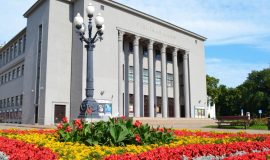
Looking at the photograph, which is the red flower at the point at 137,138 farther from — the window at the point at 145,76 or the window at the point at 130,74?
the window at the point at 145,76

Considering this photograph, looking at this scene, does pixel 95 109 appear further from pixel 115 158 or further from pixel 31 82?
pixel 31 82

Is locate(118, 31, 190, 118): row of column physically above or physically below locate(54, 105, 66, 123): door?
above

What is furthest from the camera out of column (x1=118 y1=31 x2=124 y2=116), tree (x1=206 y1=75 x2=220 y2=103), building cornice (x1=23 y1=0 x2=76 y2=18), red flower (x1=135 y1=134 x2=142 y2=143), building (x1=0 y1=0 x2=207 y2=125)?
tree (x1=206 y1=75 x2=220 y2=103)

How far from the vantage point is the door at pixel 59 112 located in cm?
3219

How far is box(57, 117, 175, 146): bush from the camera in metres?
7.42

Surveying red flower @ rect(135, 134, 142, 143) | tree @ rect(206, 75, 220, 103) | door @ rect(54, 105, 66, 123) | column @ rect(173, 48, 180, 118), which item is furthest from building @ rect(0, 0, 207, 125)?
red flower @ rect(135, 134, 142, 143)

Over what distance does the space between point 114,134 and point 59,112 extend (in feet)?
86.5

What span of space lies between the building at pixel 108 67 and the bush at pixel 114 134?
76.5ft

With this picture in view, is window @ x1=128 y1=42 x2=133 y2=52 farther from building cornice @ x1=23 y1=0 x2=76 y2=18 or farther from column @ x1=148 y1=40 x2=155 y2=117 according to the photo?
building cornice @ x1=23 y1=0 x2=76 y2=18

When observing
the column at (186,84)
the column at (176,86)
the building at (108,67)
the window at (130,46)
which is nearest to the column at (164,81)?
the building at (108,67)

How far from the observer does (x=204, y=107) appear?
151ft

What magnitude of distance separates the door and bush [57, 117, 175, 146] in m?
24.6

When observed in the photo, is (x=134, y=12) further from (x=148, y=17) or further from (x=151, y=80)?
(x=151, y=80)

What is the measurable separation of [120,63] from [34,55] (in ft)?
35.5
